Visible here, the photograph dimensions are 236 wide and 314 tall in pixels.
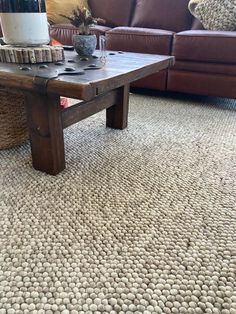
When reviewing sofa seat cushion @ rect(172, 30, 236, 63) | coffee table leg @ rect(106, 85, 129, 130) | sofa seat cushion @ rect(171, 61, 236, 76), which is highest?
sofa seat cushion @ rect(172, 30, 236, 63)

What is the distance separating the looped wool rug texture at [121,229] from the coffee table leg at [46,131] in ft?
0.18

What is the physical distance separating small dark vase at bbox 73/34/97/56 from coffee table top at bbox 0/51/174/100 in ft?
0.38

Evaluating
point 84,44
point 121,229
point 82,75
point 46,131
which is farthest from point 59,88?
point 84,44

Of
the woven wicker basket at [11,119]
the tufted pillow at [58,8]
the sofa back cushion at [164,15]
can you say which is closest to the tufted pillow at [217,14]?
the sofa back cushion at [164,15]

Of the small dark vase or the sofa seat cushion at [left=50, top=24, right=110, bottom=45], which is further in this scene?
the sofa seat cushion at [left=50, top=24, right=110, bottom=45]

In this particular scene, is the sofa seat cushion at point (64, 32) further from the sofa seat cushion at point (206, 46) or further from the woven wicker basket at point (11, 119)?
the woven wicker basket at point (11, 119)

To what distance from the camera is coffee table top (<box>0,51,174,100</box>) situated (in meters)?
0.88

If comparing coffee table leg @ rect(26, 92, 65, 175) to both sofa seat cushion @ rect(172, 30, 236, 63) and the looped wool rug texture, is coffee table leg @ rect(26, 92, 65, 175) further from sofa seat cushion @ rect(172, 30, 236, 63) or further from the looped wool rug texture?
sofa seat cushion @ rect(172, 30, 236, 63)

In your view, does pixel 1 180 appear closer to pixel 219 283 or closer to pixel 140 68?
pixel 140 68

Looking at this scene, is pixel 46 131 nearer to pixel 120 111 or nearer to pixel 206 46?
pixel 120 111

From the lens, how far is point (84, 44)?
1.40m

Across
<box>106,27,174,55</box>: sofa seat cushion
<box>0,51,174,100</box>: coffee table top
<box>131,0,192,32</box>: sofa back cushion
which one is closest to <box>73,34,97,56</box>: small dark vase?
<box>0,51,174,100</box>: coffee table top

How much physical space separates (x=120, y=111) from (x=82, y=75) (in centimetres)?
64

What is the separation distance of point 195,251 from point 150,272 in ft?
0.52
